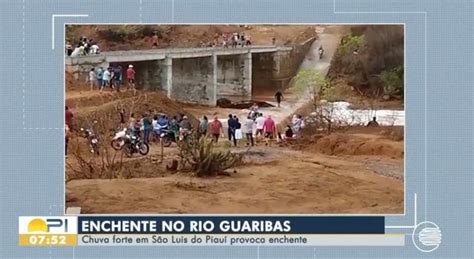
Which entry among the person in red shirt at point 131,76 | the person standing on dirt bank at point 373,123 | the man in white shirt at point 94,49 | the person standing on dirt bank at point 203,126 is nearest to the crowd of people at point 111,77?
the person in red shirt at point 131,76

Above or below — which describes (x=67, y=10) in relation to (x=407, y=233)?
above

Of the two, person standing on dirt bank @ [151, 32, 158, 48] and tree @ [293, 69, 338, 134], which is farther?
tree @ [293, 69, 338, 134]

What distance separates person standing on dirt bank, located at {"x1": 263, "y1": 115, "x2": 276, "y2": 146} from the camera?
7.38 meters

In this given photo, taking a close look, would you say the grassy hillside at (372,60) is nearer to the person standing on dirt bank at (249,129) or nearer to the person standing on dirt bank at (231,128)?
the person standing on dirt bank at (249,129)

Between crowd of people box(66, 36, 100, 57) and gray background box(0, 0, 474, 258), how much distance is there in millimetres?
61

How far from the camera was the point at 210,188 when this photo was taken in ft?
23.9

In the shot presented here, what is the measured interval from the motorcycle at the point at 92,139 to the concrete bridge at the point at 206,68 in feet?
1.21

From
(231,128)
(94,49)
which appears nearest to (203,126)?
(231,128)

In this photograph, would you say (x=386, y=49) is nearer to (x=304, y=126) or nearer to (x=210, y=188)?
(x=304, y=126)

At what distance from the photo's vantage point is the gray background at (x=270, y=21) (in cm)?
718

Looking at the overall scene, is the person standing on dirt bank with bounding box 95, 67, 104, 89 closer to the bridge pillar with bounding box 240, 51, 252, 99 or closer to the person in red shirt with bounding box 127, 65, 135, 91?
the person in red shirt with bounding box 127, 65, 135, 91

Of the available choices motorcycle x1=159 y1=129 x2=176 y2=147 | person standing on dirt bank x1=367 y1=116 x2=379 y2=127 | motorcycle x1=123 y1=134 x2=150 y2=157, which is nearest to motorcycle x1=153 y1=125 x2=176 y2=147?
motorcycle x1=159 y1=129 x2=176 y2=147

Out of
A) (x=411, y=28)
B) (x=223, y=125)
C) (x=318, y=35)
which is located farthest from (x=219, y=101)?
(x=411, y=28)

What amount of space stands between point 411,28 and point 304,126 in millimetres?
948
